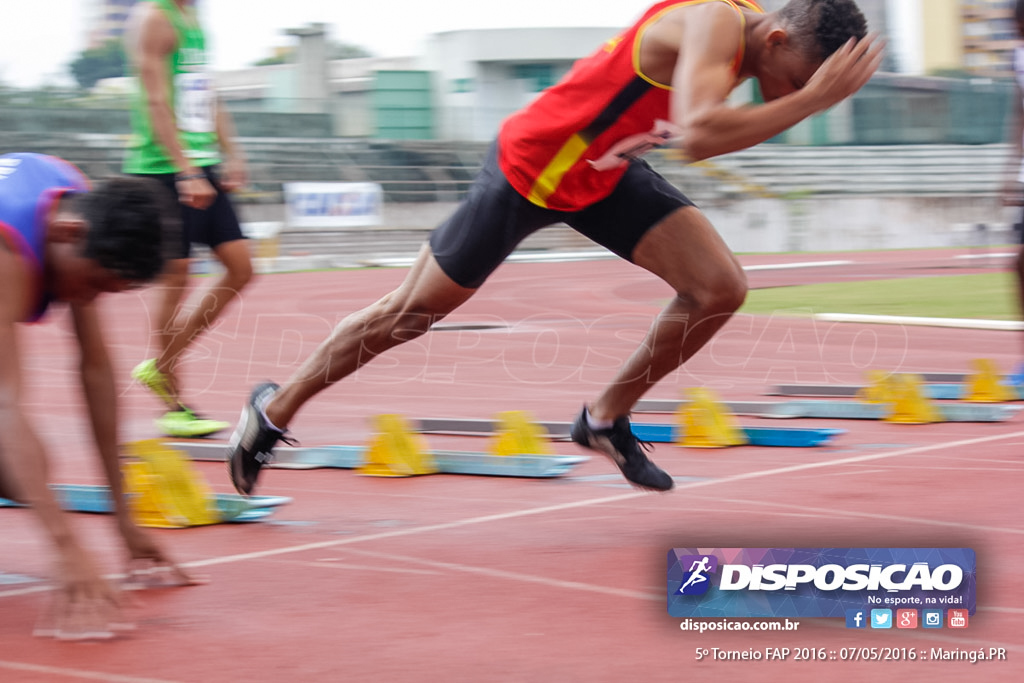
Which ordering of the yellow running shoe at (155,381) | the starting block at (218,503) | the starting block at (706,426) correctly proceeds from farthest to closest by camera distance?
the yellow running shoe at (155,381) → the starting block at (706,426) → the starting block at (218,503)

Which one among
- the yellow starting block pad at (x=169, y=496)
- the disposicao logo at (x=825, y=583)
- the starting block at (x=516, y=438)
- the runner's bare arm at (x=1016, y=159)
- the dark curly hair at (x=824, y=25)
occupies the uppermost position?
the dark curly hair at (x=824, y=25)

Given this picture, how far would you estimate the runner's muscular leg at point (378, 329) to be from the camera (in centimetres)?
407

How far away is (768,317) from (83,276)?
9376 millimetres

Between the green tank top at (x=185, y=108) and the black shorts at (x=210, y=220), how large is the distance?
0.18ft

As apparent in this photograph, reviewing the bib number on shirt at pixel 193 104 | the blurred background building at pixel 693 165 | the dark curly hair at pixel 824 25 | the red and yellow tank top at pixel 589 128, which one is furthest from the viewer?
the blurred background building at pixel 693 165

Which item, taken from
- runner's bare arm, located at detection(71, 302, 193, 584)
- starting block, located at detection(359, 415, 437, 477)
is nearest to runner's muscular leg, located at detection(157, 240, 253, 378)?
starting block, located at detection(359, 415, 437, 477)

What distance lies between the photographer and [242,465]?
13.6 ft

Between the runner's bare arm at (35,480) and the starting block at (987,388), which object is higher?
the runner's bare arm at (35,480)

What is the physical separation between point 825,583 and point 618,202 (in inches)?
66.0

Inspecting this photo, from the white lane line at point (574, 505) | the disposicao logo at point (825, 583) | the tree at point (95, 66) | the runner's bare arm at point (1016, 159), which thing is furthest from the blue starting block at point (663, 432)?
the tree at point (95, 66)

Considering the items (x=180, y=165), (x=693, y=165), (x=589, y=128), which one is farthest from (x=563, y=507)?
(x=693, y=165)

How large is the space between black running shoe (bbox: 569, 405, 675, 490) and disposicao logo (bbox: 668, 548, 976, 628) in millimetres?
1258

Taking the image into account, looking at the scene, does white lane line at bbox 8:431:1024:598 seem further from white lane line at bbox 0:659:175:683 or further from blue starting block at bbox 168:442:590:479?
white lane line at bbox 0:659:175:683

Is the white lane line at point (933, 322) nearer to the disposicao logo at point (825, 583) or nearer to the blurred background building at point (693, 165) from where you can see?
the disposicao logo at point (825, 583)
